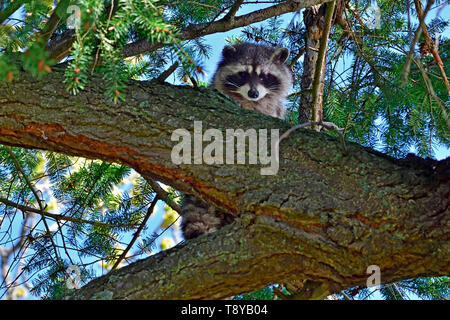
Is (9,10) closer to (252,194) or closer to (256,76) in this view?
(252,194)

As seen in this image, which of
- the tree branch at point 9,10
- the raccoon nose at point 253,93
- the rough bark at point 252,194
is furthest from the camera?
the raccoon nose at point 253,93

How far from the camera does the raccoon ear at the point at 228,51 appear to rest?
474 cm

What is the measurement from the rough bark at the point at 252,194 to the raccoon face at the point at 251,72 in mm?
1892

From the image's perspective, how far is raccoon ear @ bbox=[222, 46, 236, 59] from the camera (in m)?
4.74

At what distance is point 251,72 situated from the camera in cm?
467

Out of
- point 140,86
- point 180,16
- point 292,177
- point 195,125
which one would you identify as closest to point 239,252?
point 292,177

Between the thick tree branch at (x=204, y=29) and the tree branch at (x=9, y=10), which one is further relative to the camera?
the thick tree branch at (x=204, y=29)

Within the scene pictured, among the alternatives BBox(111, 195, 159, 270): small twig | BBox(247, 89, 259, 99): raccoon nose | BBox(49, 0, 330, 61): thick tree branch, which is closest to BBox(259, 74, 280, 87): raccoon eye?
BBox(247, 89, 259, 99): raccoon nose

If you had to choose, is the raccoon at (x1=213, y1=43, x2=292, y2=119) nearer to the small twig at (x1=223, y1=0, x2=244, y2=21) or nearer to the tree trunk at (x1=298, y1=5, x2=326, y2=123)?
the tree trunk at (x1=298, y1=5, x2=326, y2=123)

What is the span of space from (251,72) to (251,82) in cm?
17

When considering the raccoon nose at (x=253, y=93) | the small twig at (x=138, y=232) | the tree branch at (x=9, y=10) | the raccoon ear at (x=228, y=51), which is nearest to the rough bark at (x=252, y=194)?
the tree branch at (x=9, y=10)

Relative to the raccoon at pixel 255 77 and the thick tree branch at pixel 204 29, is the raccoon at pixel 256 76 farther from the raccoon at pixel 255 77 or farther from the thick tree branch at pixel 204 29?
the thick tree branch at pixel 204 29
